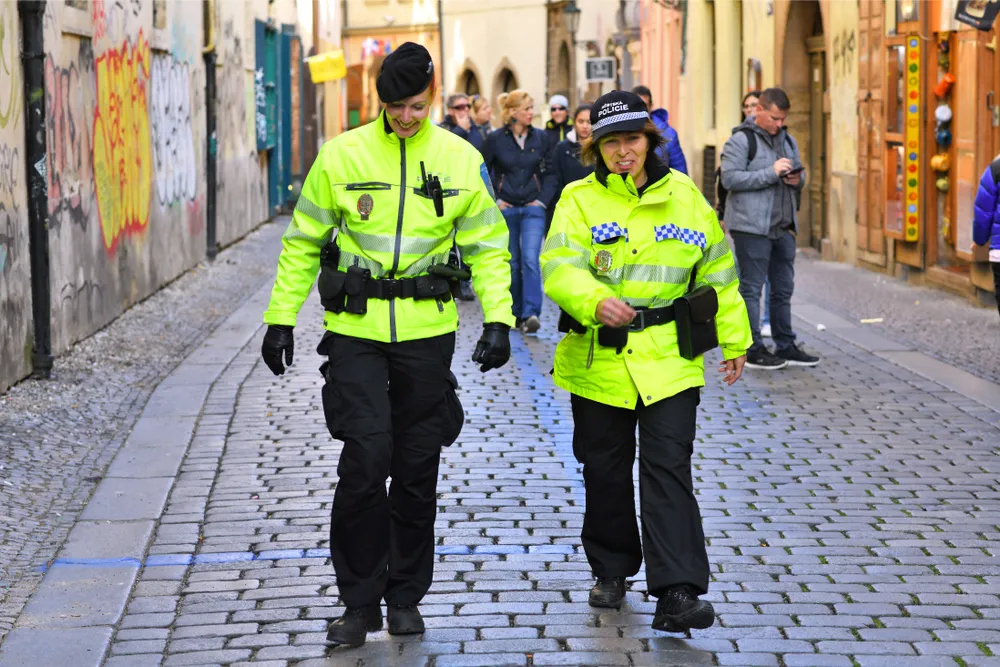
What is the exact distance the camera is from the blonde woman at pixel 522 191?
1298 cm

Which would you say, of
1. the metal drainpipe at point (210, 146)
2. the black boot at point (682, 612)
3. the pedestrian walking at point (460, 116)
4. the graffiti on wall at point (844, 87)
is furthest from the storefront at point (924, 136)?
the black boot at point (682, 612)

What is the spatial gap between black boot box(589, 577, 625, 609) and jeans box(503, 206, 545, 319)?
7414 millimetres

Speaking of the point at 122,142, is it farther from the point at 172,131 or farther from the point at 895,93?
the point at 895,93

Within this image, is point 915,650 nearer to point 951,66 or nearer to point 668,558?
point 668,558

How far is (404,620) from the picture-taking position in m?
5.19

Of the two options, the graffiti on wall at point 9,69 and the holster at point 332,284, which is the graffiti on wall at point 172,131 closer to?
the graffiti on wall at point 9,69

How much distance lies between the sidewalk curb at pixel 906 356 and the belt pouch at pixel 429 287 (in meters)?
4.90

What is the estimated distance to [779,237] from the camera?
35.1 ft

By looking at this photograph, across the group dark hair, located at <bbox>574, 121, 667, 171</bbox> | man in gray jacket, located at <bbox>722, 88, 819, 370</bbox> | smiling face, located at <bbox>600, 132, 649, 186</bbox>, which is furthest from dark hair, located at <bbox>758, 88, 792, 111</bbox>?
smiling face, located at <bbox>600, 132, 649, 186</bbox>

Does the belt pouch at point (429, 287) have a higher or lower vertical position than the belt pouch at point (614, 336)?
higher

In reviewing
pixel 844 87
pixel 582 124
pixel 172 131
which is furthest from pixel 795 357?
pixel 844 87

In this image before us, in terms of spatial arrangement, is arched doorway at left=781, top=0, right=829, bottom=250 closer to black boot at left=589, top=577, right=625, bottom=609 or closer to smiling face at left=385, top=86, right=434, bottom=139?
black boot at left=589, top=577, right=625, bottom=609

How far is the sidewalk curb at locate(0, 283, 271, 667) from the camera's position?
5121mm

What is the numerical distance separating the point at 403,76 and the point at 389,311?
693mm
